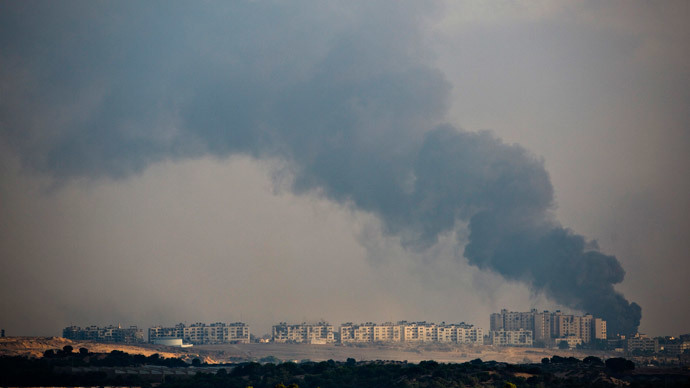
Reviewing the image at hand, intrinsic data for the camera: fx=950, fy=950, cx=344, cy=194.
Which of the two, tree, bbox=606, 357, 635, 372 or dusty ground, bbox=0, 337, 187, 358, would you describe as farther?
dusty ground, bbox=0, 337, 187, 358

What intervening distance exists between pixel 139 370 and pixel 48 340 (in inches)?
2245

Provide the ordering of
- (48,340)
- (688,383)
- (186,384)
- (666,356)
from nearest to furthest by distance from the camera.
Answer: (688,383) → (186,384) → (48,340) → (666,356)

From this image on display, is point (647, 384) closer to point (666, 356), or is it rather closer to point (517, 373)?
point (517, 373)

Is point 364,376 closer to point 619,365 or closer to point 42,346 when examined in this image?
point 619,365

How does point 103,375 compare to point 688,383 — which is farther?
point 103,375

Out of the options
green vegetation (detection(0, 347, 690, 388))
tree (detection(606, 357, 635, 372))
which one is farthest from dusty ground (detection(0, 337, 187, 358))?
tree (detection(606, 357, 635, 372))

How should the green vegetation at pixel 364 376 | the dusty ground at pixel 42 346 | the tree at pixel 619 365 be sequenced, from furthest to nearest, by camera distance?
1. the dusty ground at pixel 42 346
2. the tree at pixel 619 365
3. the green vegetation at pixel 364 376

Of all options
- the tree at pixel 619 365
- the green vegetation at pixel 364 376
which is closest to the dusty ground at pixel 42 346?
the green vegetation at pixel 364 376

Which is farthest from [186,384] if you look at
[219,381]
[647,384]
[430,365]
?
[647,384]

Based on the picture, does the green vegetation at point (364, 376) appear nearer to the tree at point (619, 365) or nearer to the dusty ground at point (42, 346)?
the tree at point (619, 365)

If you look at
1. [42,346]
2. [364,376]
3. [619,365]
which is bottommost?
[364,376]

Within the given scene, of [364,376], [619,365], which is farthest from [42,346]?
[619,365]

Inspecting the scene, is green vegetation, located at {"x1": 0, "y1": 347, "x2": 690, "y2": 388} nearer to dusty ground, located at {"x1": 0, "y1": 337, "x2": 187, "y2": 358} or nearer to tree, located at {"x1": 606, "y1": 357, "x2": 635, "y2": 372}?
tree, located at {"x1": 606, "y1": 357, "x2": 635, "y2": 372}

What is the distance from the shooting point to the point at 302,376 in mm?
122188
